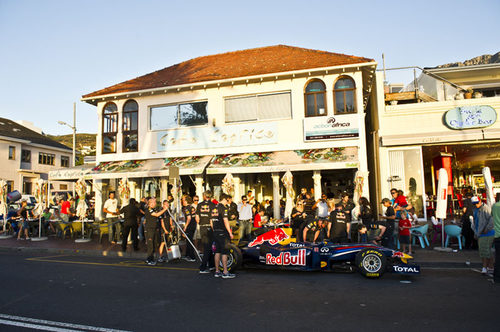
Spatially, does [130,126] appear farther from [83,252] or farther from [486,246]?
[486,246]

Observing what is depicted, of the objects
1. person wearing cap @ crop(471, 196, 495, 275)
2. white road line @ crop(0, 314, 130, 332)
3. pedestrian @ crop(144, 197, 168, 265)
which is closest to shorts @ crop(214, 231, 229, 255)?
pedestrian @ crop(144, 197, 168, 265)

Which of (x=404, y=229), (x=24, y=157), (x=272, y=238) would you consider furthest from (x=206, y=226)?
(x=24, y=157)

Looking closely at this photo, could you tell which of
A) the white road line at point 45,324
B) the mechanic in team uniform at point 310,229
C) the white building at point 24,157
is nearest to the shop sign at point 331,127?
the mechanic in team uniform at point 310,229

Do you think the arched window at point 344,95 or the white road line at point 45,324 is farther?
the arched window at point 344,95

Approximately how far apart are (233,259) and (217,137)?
31.3ft

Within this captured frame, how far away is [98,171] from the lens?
→ 18.0 metres

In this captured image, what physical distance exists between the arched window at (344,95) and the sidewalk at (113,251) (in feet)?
22.4

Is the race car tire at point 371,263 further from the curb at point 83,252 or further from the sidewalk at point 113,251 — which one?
the curb at point 83,252

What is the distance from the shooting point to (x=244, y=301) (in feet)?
18.9

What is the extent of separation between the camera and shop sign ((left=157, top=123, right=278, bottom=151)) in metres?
16.5

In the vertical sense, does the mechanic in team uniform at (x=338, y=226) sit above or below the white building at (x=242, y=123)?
below

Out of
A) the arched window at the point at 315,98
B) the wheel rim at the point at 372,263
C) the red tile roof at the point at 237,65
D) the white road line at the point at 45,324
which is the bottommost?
the white road line at the point at 45,324

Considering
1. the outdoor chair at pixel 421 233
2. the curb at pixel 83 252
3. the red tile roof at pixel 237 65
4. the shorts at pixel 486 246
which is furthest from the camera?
the red tile roof at pixel 237 65

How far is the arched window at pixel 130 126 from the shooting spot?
1869 centimetres
